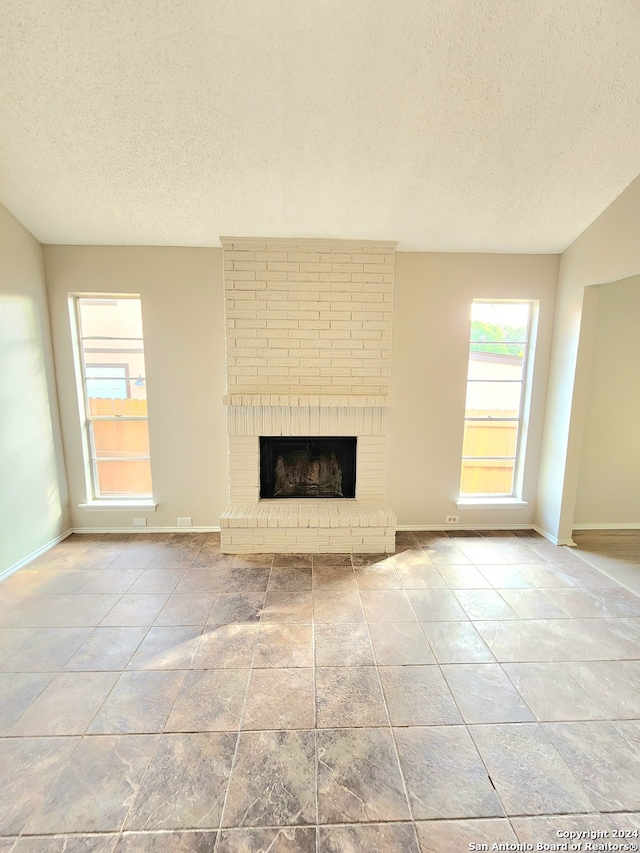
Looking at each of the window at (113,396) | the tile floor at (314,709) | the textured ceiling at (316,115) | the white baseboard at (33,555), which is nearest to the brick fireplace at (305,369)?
the textured ceiling at (316,115)

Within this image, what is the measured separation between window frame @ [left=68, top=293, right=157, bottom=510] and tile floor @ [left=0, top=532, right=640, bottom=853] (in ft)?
2.64

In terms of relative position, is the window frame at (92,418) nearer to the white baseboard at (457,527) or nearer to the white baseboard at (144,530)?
the white baseboard at (144,530)

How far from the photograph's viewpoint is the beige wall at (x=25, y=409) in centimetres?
276

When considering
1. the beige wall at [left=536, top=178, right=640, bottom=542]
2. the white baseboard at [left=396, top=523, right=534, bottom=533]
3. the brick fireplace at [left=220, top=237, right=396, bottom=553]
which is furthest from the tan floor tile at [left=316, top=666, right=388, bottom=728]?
the beige wall at [left=536, top=178, right=640, bottom=542]

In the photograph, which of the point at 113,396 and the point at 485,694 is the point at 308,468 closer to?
the point at 113,396

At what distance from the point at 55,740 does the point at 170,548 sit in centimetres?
173

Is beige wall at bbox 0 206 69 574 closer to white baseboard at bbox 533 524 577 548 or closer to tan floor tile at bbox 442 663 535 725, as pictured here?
tan floor tile at bbox 442 663 535 725

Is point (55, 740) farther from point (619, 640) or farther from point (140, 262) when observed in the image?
point (140, 262)

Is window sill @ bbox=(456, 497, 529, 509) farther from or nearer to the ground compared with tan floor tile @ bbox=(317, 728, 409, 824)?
farther from the ground

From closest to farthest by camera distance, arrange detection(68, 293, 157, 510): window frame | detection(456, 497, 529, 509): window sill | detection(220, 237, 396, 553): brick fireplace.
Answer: detection(220, 237, 396, 553): brick fireplace < detection(68, 293, 157, 510): window frame < detection(456, 497, 529, 509): window sill

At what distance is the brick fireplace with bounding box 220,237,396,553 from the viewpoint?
315 centimetres

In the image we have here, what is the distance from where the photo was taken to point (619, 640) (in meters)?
2.12

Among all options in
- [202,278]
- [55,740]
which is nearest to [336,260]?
[202,278]

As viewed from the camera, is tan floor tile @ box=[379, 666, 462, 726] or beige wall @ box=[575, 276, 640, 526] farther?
beige wall @ box=[575, 276, 640, 526]
